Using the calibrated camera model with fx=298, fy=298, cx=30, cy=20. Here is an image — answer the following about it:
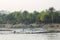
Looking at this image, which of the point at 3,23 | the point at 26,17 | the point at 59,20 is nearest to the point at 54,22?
the point at 59,20

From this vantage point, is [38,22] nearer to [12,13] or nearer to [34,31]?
[34,31]

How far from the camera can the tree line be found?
1855cm

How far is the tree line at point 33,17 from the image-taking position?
18.5 m

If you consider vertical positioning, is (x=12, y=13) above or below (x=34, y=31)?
above

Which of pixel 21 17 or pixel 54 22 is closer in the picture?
pixel 54 22

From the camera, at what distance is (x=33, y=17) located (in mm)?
19016

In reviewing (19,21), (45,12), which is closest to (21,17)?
(19,21)

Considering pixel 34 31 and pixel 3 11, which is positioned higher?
pixel 3 11

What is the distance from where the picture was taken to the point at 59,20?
1853 cm

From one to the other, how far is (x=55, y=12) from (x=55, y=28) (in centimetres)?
101

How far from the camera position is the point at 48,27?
60.5 feet

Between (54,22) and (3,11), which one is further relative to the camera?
(3,11)

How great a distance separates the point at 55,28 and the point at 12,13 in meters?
3.03

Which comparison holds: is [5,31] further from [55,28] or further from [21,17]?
[55,28]
